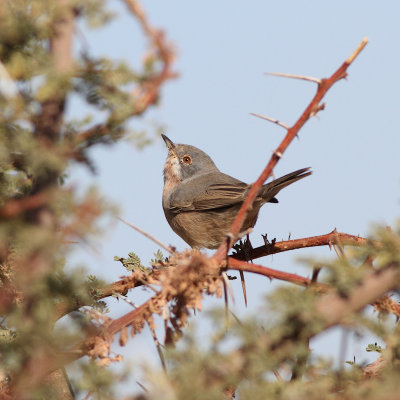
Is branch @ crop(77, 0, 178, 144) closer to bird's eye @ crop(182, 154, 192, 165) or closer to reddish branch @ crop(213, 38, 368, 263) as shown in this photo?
reddish branch @ crop(213, 38, 368, 263)

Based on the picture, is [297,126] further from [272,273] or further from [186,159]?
[186,159]

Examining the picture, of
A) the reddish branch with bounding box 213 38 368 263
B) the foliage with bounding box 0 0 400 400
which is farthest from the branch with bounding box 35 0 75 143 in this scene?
the reddish branch with bounding box 213 38 368 263

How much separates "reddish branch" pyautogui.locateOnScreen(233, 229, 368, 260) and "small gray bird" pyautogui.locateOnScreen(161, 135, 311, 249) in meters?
1.36

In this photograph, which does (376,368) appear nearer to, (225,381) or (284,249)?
(225,381)

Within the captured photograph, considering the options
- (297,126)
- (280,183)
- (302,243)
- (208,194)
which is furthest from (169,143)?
(297,126)

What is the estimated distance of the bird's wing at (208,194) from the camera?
22.1ft

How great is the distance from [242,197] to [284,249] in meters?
2.60

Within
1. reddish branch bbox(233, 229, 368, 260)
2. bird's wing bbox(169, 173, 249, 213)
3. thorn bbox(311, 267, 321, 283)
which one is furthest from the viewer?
bird's wing bbox(169, 173, 249, 213)

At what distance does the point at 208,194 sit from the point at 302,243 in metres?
3.43

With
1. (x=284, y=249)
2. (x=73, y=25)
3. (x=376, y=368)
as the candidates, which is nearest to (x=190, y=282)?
(x=376, y=368)

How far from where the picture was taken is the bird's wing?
6738mm

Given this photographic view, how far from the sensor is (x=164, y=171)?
27.6ft

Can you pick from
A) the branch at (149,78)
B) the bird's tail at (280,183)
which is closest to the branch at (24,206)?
the branch at (149,78)

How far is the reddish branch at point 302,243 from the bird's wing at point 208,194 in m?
2.05
